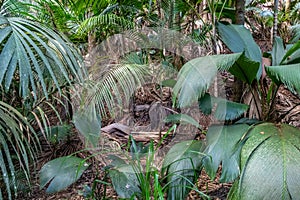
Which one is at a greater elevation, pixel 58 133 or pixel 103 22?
pixel 103 22

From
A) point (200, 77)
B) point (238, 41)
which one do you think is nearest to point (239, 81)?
point (238, 41)

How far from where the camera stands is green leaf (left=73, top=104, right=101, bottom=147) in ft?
5.39

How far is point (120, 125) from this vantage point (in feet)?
7.60

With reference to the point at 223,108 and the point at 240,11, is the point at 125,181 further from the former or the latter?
the point at 240,11

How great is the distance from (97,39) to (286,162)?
1.86 meters

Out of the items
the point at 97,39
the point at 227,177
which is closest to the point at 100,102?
the point at 227,177

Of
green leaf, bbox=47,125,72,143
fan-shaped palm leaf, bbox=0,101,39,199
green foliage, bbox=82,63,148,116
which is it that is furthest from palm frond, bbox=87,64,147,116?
fan-shaped palm leaf, bbox=0,101,39,199

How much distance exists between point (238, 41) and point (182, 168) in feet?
2.65

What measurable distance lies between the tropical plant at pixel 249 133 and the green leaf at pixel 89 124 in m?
0.49

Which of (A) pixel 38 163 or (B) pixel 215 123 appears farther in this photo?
(A) pixel 38 163

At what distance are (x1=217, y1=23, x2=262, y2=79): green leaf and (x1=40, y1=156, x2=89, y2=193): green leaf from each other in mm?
1008

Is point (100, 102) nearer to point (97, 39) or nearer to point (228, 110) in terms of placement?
point (228, 110)

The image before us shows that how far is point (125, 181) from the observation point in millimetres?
1299

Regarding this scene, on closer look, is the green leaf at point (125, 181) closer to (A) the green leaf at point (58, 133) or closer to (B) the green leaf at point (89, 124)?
(B) the green leaf at point (89, 124)
